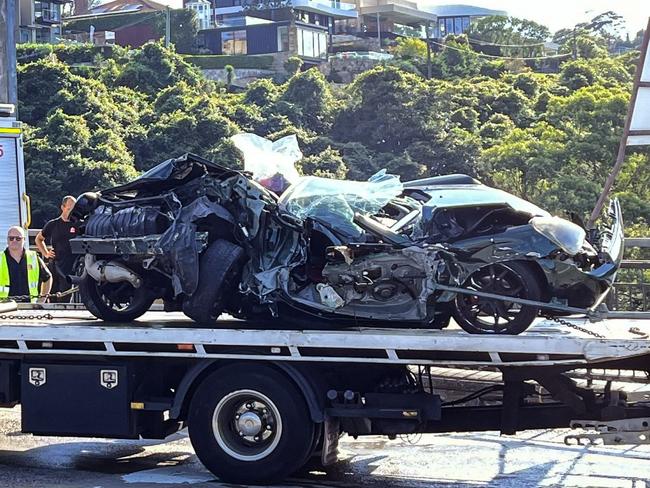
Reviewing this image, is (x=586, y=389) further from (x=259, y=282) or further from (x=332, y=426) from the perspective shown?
(x=259, y=282)

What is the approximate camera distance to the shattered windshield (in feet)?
25.4

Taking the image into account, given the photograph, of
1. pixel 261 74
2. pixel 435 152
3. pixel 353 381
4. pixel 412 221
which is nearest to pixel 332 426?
pixel 353 381

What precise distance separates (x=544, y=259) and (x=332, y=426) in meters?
1.92

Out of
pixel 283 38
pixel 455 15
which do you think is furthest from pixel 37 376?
pixel 455 15

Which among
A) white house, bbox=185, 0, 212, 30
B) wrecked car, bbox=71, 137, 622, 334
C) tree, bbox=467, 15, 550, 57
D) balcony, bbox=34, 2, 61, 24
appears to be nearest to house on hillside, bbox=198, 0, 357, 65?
white house, bbox=185, 0, 212, 30

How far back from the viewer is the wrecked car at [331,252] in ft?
24.2

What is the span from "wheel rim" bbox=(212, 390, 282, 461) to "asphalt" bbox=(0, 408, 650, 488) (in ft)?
1.01

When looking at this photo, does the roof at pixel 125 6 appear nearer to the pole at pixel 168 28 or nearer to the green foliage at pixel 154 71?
the pole at pixel 168 28

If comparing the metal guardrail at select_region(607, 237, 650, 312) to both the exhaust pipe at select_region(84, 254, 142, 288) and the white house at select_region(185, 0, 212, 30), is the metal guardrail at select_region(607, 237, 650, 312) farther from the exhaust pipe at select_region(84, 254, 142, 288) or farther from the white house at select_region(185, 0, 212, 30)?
the white house at select_region(185, 0, 212, 30)

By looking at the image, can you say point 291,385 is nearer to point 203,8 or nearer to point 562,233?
point 562,233

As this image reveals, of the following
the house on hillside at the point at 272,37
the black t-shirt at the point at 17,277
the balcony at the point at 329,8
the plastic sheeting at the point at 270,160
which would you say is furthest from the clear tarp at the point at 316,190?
the balcony at the point at 329,8

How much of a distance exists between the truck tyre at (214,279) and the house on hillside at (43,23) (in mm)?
72081

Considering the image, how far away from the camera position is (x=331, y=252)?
7.55m

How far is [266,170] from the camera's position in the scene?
849cm
